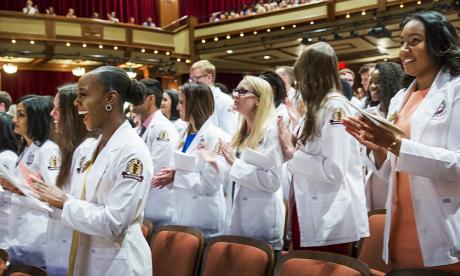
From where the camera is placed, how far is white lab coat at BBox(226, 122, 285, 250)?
2.71m

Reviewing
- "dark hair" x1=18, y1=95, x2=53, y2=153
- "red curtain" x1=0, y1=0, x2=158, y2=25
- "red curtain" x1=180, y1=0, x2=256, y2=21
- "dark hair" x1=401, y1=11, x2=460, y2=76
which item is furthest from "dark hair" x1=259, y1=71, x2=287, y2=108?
"red curtain" x1=180, y1=0, x2=256, y2=21

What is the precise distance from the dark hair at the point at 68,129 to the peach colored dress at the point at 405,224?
163 centimetres

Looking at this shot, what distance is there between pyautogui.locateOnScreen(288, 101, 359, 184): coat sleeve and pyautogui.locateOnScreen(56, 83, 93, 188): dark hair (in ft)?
3.87

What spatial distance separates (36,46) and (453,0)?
355 inches

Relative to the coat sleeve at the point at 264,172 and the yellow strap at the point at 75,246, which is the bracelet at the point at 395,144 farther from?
the yellow strap at the point at 75,246

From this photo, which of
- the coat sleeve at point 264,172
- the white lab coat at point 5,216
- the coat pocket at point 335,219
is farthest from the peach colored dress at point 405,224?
the white lab coat at point 5,216

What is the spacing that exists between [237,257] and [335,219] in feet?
1.79

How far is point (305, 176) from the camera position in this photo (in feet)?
7.57

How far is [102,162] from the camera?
1.95 meters

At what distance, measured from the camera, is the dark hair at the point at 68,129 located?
8.62 ft

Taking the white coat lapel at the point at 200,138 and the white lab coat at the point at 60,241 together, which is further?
the white coat lapel at the point at 200,138

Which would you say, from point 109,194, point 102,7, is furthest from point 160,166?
point 102,7

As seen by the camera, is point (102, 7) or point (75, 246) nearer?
point (75, 246)

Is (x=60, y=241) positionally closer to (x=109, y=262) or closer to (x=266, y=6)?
(x=109, y=262)
